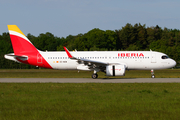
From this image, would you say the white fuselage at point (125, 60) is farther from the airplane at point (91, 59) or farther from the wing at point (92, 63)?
the wing at point (92, 63)

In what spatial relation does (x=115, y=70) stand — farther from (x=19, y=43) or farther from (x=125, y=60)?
(x=19, y=43)

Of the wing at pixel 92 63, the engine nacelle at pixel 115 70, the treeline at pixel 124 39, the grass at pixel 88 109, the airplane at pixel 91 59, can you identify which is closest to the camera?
the grass at pixel 88 109

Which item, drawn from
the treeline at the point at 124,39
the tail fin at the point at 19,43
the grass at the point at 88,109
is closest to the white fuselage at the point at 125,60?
the tail fin at the point at 19,43

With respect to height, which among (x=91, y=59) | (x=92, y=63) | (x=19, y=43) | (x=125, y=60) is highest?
(x=19, y=43)

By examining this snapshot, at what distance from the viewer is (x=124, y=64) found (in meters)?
29.4

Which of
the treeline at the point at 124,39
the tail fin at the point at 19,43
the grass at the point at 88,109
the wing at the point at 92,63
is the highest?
the treeline at the point at 124,39

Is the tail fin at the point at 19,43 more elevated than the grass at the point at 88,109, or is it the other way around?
the tail fin at the point at 19,43

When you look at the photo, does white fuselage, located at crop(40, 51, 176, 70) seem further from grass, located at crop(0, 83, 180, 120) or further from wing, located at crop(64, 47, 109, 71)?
grass, located at crop(0, 83, 180, 120)

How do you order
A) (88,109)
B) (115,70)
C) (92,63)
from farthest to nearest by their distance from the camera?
(92,63) → (115,70) → (88,109)

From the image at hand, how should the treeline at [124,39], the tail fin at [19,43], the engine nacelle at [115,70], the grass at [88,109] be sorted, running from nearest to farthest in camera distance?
the grass at [88,109]
the engine nacelle at [115,70]
the tail fin at [19,43]
the treeline at [124,39]

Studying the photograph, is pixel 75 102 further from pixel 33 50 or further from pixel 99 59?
pixel 33 50

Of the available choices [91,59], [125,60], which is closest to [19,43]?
[91,59]

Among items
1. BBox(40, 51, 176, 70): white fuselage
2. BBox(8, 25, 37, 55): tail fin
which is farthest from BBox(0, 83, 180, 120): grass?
BBox(8, 25, 37, 55): tail fin

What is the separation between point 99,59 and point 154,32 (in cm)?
8293
